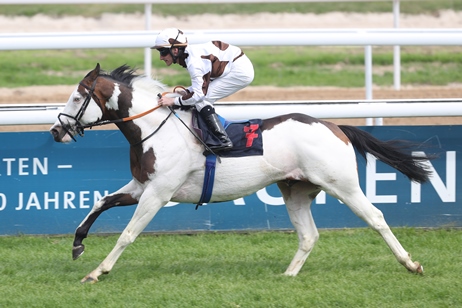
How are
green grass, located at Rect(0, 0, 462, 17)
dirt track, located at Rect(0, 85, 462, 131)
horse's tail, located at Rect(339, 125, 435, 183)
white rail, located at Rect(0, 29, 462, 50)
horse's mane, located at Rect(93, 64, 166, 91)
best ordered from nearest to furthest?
horse's mane, located at Rect(93, 64, 166, 91)
horse's tail, located at Rect(339, 125, 435, 183)
white rail, located at Rect(0, 29, 462, 50)
dirt track, located at Rect(0, 85, 462, 131)
green grass, located at Rect(0, 0, 462, 17)

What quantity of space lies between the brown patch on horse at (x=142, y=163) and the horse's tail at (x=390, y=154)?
5.39 ft

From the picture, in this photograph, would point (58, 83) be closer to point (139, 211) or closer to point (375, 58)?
point (375, 58)

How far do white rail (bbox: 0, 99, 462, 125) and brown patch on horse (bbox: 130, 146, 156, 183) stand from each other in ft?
4.39

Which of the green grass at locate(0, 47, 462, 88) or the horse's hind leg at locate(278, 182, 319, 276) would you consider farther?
the green grass at locate(0, 47, 462, 88)

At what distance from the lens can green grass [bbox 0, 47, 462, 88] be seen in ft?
51.9

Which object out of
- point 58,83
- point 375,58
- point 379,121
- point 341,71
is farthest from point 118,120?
point 375,58

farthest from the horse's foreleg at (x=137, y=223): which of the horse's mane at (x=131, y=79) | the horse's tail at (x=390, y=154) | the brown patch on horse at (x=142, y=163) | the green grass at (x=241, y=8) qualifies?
the green grass at (x=241, y=8)

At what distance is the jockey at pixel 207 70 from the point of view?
6703mm

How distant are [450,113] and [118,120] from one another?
10.7 ft

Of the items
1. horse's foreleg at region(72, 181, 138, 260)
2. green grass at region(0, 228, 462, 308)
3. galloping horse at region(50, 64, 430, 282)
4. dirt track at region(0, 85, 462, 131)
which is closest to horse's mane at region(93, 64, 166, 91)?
galloping horse at region(50, 64, 430, 282)

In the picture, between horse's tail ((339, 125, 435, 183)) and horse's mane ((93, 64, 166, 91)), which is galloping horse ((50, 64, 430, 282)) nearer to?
horse's mane ((93, 64, 166, 91))

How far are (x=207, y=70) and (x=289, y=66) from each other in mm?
10785

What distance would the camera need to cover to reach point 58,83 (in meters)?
15.5

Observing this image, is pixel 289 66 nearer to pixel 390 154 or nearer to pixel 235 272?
pixel 390 154
